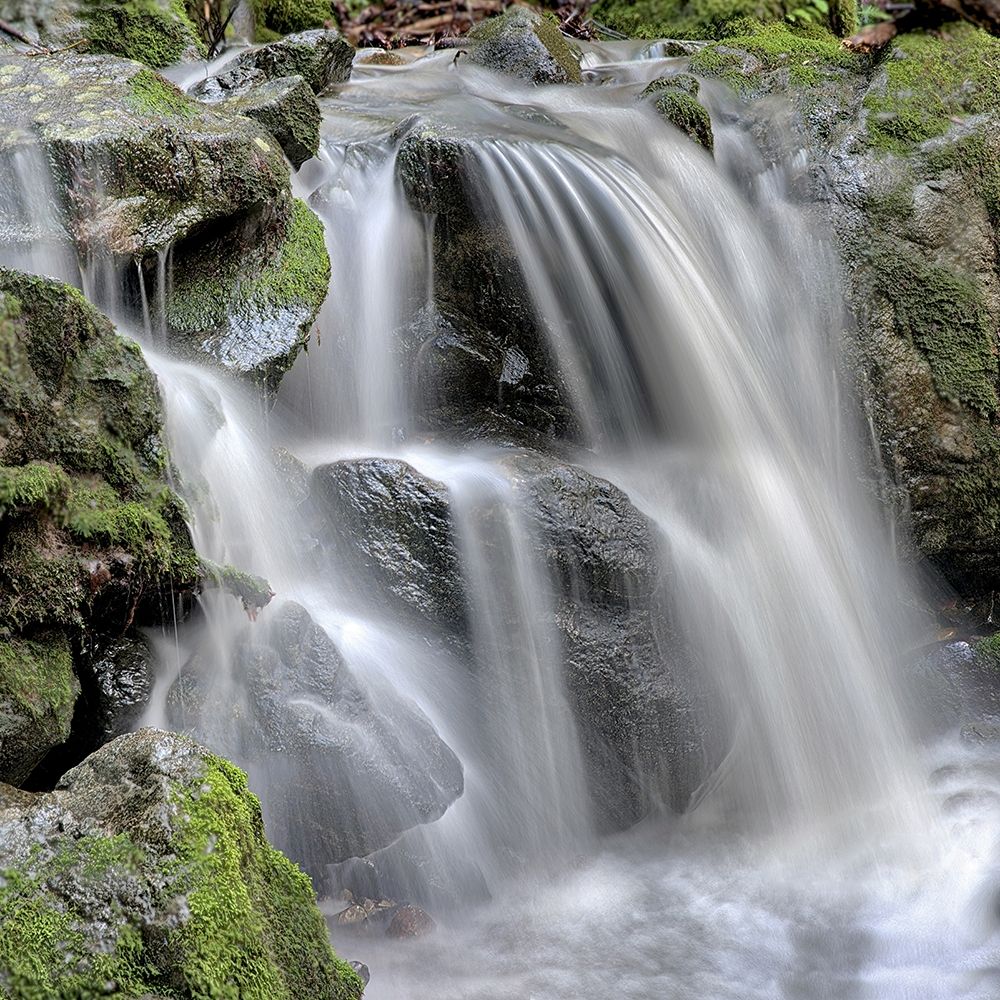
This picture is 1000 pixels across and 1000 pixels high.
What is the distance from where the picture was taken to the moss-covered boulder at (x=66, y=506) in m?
2.92

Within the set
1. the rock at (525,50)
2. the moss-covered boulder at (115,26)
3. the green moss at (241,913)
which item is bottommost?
the green moss at (241,913)

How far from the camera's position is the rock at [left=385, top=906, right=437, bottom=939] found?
12.2ft

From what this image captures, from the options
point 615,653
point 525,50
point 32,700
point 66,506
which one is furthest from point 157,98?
point 525,50

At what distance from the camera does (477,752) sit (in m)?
4.15

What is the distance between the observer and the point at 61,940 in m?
2.13

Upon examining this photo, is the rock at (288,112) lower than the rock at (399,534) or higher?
higher

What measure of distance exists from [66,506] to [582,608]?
2074 mm

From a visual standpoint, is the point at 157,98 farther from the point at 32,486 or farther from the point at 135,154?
the point at 32,486

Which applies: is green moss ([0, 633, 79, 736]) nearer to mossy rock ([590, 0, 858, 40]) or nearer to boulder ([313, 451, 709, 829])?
boulder ([313, 451, 709, 829])

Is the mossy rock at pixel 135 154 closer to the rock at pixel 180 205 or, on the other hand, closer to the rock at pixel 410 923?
the rock at pixel 180 205

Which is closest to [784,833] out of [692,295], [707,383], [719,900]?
[719,900]

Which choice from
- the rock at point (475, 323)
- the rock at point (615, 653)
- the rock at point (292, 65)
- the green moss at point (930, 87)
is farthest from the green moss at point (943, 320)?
the rock at point (292, 65)

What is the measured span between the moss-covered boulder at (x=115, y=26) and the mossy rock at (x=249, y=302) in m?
3.23

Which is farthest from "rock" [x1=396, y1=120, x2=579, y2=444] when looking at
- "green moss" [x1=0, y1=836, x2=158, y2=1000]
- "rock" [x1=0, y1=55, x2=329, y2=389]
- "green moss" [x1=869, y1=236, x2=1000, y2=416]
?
"green moss" [x1=0, y1=836, x2=158, y2=1000]
